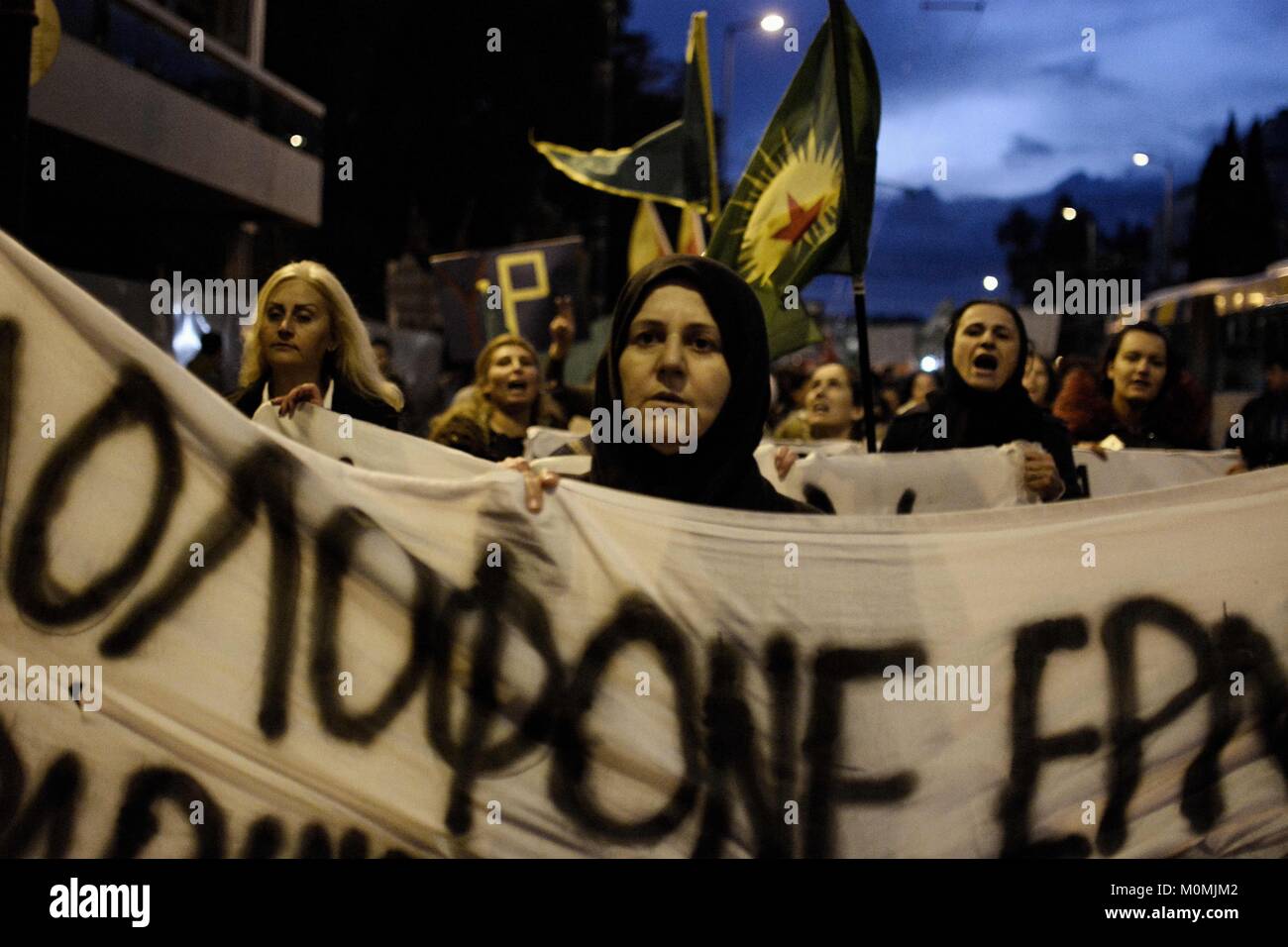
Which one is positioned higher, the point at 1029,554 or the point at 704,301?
the point at 704,301

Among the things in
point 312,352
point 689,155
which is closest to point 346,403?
point 312,352

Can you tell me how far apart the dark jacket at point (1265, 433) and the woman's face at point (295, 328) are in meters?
3.55

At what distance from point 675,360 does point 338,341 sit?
176 cm

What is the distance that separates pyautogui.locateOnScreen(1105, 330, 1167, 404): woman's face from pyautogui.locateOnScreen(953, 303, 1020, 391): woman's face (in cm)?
106

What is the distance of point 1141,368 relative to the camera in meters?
5.92

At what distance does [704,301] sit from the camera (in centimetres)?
342

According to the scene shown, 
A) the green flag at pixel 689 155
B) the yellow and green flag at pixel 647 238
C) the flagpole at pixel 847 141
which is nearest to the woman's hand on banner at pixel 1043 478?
the flagpole at pixel 847 141

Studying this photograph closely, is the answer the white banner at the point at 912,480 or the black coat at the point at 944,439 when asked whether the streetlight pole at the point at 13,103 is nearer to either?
the white banner at the point at 912,480

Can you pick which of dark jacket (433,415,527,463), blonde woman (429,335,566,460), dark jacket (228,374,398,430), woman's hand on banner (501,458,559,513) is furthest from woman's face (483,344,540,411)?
woman's hand on banner (501,458,559,513)

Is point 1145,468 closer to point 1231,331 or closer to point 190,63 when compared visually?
point 190,63
